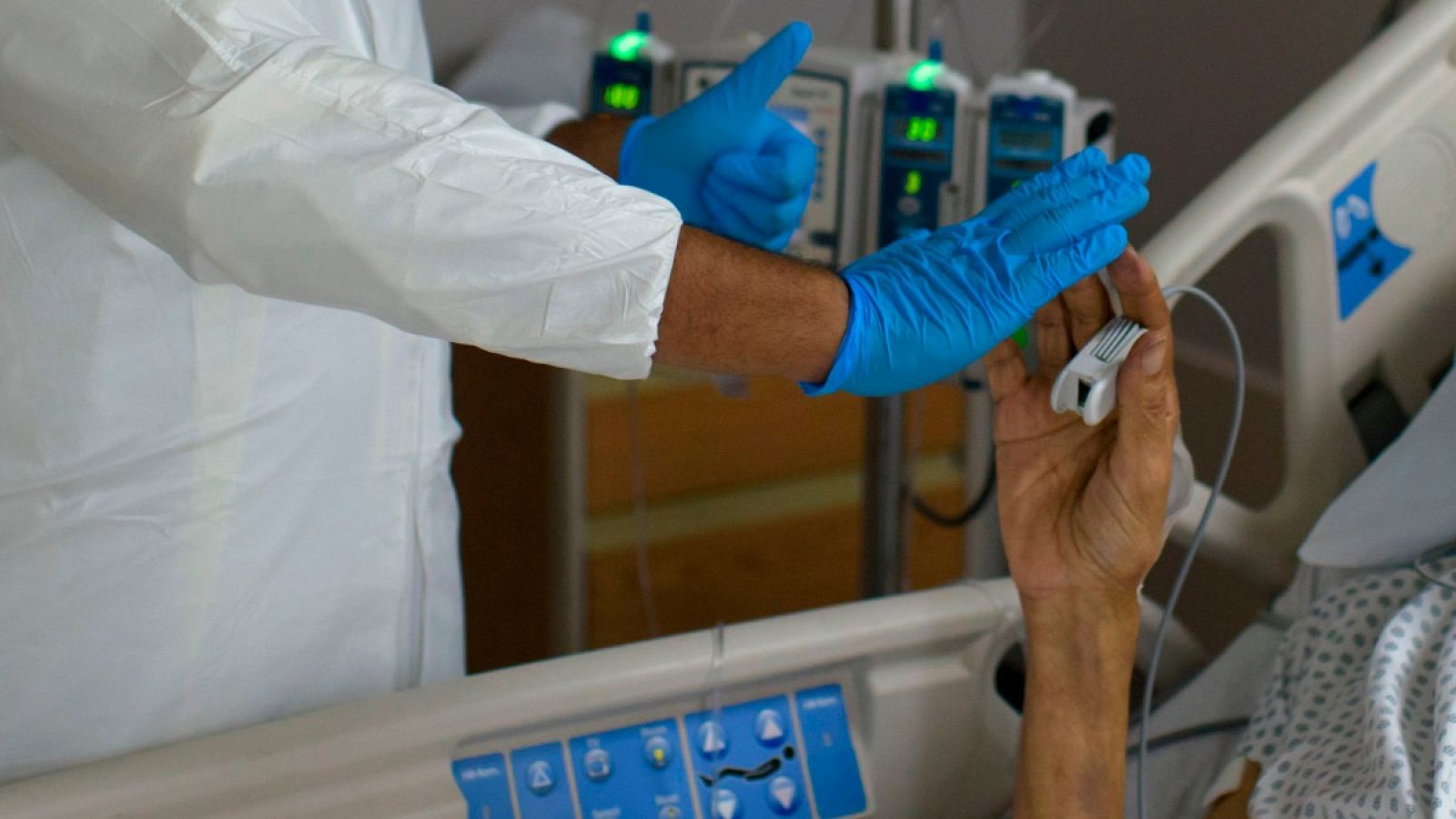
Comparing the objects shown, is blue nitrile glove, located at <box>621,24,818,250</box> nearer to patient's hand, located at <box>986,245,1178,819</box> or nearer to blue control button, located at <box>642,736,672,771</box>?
patient's hand, located at <box>986,245,1178,819</box>

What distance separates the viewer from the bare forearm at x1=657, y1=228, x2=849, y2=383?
96 centimetres

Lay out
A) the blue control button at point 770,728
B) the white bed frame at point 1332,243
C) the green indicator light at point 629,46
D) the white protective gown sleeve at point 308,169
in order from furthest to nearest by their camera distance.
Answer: the green indicator light at point 629,46, the white bed frame at point 1332,243, the blue control button at point 770,728, the white protective gown sleeve at point 308,169

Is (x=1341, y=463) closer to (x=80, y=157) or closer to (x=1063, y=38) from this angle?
(x=80, y=157)

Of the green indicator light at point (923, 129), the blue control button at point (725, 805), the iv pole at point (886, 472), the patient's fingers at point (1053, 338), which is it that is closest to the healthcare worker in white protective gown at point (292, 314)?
the patient's fingers at point (1053, 338)

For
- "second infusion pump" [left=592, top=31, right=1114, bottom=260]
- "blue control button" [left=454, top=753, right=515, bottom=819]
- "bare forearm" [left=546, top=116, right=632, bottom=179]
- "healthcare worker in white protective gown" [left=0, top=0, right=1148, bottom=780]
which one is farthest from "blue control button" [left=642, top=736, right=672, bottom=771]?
"second infusion pump" [left=592, top=31, right=1114, bottom=260]

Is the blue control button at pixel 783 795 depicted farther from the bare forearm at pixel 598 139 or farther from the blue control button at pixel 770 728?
the bare forearm at pixel 598 139

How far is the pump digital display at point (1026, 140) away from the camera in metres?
1.78

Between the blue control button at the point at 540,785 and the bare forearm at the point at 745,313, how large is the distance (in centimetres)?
35

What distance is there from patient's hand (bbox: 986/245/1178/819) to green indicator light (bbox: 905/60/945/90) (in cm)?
68

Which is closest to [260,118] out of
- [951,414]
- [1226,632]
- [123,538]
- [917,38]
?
[123,538]

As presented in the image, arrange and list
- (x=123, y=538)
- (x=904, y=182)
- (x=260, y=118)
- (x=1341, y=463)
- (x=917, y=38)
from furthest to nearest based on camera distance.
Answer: (x=917, y=38)
(x=904, y=182)
(x=1341, y=463)
(x=123, y=538)
(x=260, y=118)

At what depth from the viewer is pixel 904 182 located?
1851 millimetres

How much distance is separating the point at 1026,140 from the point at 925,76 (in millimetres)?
163

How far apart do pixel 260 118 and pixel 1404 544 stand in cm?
102
